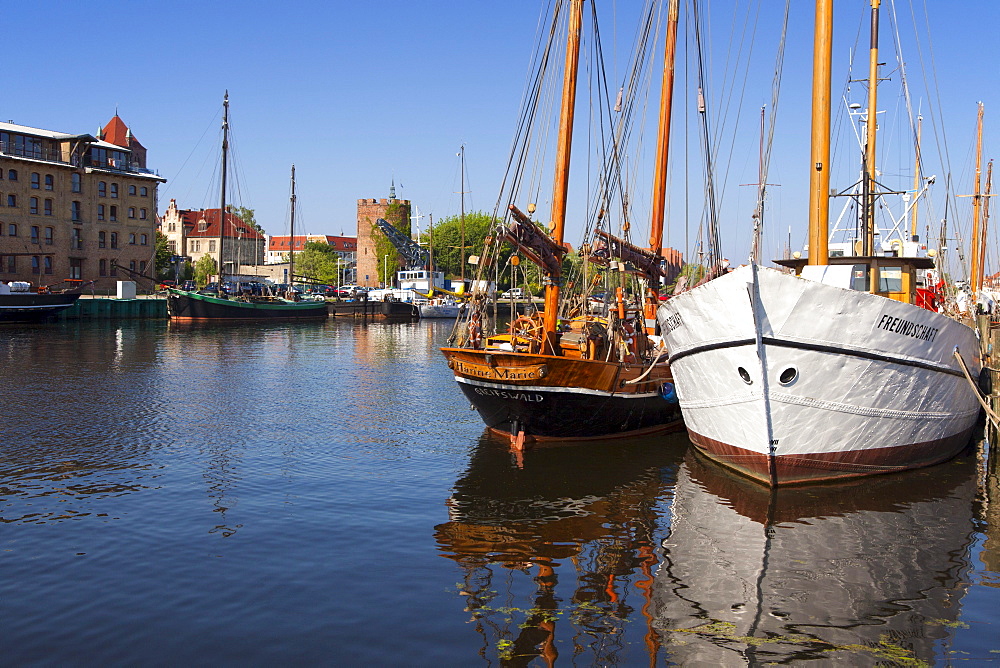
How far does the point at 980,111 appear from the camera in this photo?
38.0m

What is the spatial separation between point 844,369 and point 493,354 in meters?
6.32

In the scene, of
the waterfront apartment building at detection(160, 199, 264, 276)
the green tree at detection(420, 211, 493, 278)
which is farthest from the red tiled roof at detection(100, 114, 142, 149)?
the green tree at detection(420, 211, 493, 278)

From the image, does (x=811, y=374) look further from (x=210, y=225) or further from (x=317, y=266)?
(x=210, y=225)

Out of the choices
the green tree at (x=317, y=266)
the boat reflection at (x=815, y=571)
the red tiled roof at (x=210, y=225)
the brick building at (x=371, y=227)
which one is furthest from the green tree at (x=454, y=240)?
the boat reflection at (x=815, y=571)

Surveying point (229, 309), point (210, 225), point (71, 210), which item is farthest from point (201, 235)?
point (229, 309)

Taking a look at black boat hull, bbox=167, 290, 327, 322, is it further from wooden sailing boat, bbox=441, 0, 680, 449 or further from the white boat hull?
the white boat hull

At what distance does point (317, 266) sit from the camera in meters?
134

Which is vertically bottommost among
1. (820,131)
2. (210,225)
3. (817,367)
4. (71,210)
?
(817,367)

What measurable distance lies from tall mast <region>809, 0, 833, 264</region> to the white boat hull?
6.96ft

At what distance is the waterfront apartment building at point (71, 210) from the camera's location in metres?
65.0

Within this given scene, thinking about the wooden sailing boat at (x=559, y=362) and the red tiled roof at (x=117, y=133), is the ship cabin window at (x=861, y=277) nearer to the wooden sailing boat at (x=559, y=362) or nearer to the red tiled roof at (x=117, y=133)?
the wooden sailing boat at (x=559, y=362)

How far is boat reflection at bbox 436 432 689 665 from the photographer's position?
25.7 ft

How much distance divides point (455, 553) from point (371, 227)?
11117cm

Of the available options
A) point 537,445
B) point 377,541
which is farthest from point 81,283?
point 377,541
